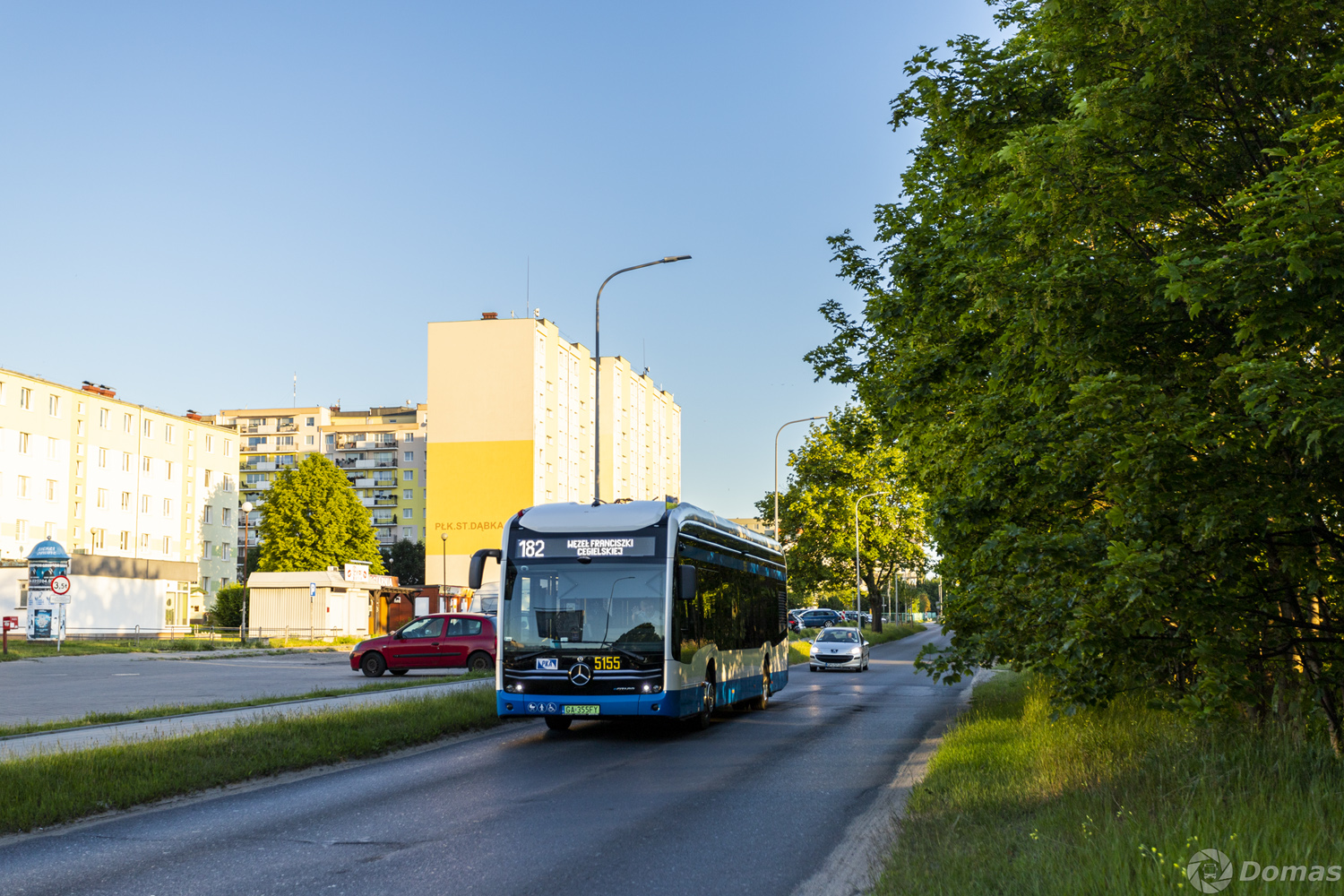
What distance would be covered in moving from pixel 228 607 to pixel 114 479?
52.4 feet

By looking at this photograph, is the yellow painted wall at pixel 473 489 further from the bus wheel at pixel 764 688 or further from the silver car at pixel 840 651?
the bus wheel at pixel 764 688

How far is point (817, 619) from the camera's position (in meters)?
73.2

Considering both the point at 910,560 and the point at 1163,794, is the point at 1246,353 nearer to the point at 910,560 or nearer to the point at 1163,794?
the point at 1163,794

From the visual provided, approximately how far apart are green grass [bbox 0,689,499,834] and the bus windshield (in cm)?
189

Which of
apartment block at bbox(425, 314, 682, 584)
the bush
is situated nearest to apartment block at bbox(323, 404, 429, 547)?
apartment block at bbox(425, 314, 682, 584)

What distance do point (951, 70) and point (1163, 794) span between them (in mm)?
9838

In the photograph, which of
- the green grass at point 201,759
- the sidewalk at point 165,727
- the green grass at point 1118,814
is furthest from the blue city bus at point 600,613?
the green grass at point 1118,814

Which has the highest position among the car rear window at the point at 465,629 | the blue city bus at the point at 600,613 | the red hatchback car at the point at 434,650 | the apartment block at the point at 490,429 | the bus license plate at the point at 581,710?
the apartment block at the point at 490,429

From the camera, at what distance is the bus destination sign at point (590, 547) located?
15.7 metres

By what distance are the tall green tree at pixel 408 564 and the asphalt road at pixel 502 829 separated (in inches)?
4157

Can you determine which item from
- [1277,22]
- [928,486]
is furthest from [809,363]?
[1277,22]

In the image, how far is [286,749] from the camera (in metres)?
12.7

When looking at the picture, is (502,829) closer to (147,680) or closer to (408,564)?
(147,680)

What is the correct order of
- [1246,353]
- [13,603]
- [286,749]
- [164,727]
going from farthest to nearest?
[13,603] → [164,727] → [286,749] → [1246,353]
